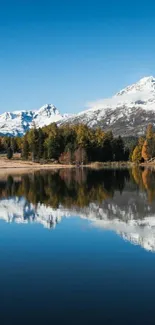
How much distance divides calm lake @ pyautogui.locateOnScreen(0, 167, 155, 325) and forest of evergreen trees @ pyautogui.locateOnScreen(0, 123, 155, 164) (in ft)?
405

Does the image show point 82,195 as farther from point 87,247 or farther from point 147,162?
point 147,162

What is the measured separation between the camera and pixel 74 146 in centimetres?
16225

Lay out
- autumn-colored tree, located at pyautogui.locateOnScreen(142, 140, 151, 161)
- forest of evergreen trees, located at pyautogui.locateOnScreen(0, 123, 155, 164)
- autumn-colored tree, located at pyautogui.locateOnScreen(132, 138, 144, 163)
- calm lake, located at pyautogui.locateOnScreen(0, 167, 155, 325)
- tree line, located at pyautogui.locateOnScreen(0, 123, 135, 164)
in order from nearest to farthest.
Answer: calm lake, located at pyautogui.locateOnScreen(0, 167, 155, 325), tree line, located at pyautogui.locateOnScreen(0, 123, 135, 164), forest of evergreen trees, located at pyautogui.locateOnScreen(0, 123, 155, 164), autumn-colored tree, located at pyautogui.locateOnScreen(142, 140, 151, 161), autumn-colored tree, located at pyautogui.locateOnScreen(132, 138, 144, 163)

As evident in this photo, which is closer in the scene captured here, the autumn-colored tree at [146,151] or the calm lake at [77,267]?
the calm lake at [77,267]

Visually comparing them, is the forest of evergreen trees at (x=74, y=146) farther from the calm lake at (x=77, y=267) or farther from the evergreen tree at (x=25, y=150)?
the calm lake at (x=77, y=267)

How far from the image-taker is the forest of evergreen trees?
164 meters

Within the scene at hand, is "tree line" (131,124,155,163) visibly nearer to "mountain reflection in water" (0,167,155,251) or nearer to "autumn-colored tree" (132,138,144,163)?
"autumn-colored tree" (132,138,144,163)

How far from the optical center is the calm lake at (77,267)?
591 inches

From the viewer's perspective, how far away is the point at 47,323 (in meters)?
14.0

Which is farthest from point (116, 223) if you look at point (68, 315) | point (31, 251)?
point (68, 315)

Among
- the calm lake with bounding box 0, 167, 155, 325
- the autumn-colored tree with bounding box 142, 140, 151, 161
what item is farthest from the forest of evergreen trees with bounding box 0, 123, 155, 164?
the calm lake with bounding box 0, 167, 155, 325

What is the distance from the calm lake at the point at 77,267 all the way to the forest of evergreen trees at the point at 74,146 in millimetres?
123583

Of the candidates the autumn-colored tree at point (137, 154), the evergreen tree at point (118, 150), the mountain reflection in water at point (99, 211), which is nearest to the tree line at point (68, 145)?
the evergreen tree at point (118, 150)

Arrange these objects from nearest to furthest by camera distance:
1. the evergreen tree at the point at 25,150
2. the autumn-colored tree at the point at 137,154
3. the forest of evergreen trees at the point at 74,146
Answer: the forest of evergreen trees at the point at 74,146, the evergreen tree at the point at 25,150, the autumn-colored tree at the point at 137,154
